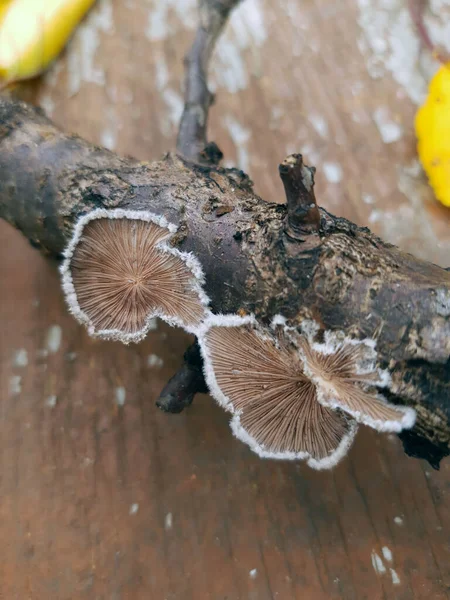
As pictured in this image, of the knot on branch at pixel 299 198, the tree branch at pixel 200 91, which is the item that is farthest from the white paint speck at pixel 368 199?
the knot on branch at pixel 299 198

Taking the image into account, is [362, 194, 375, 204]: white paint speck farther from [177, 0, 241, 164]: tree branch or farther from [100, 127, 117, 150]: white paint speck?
[100, 127, 117, 150]: white paint speck

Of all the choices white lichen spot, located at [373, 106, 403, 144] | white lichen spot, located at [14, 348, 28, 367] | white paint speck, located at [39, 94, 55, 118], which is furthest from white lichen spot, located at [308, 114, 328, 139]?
white lichen spot, located at [14, 348, 28, 367]

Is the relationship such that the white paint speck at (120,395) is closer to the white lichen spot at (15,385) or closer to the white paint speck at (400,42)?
the white lichen spot at (15,385)

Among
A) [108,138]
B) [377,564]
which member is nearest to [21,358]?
[108,138]

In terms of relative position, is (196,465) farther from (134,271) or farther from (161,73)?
(161,73)

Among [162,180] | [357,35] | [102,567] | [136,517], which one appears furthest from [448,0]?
[102,567]

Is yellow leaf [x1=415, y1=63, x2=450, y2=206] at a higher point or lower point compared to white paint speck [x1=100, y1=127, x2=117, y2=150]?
higher
